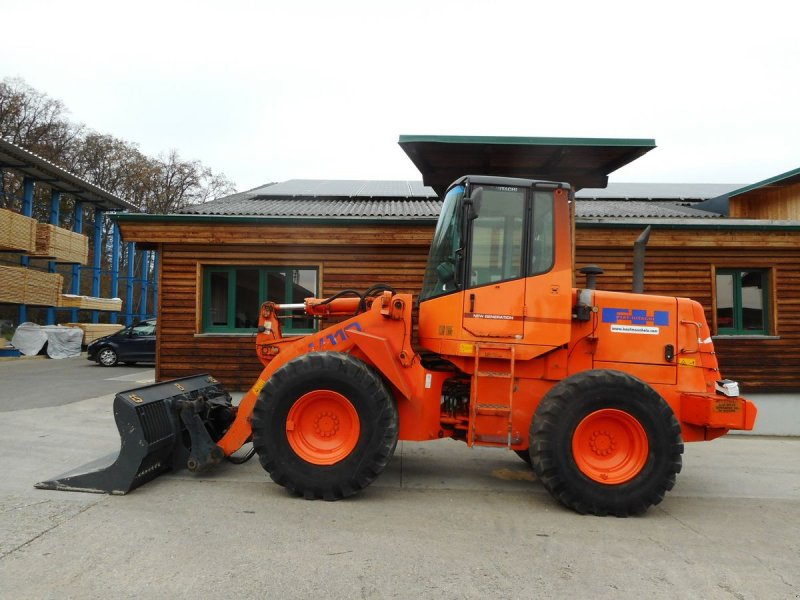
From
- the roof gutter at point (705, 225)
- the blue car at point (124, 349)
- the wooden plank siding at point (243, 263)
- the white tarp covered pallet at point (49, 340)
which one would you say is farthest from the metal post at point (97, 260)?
the roof gutter at point (705, 225)

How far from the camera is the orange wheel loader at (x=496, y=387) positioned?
14.9ft

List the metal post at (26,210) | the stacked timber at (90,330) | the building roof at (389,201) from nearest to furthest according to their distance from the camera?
the building roof at (389,201) → the metal post at (26,210) → the stacked timber at (90,330)

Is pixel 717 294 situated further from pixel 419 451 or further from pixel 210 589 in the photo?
pixel 210 589

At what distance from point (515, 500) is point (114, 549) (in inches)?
128

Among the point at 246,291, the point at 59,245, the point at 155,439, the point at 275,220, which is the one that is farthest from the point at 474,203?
the point at 59,245

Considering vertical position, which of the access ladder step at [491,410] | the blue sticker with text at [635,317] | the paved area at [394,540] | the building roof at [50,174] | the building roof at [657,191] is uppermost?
the building roof at [50,174]

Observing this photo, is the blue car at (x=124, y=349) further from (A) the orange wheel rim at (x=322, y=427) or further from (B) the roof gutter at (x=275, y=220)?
(A) the orange wheel rim at (x=322, y=427)

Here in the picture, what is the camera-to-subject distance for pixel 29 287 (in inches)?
848

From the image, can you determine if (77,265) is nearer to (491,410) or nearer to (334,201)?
(334,201)

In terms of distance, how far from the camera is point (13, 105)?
110 ft

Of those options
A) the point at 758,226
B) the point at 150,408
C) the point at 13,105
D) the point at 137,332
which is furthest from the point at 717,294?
the point at 13,105

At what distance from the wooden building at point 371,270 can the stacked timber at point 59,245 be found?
54.6 ft

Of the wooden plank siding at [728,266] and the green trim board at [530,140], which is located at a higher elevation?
the green trim board at [530,140]

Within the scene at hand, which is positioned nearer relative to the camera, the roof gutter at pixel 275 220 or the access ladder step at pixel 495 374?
the access ladder step at pixel 495 374
